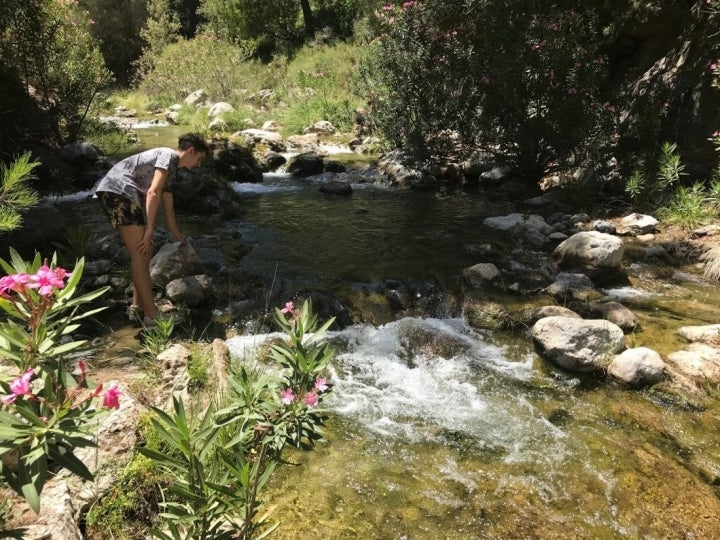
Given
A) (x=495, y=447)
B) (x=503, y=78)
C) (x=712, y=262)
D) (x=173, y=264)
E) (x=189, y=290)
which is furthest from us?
(x=503, y=78)

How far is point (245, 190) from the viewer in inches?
442

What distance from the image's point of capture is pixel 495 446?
346cm

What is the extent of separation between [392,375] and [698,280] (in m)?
4.74

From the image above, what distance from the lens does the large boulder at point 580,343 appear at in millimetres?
4336

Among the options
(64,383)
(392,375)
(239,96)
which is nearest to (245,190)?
(392,375)

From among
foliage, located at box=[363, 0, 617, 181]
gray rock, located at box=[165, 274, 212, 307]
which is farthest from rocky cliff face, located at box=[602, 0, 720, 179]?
gray rock, located at box=[165, 274, 212, 307]

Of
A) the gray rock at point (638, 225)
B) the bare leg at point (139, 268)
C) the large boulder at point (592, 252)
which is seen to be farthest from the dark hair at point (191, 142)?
the gray rock at point (638, 225)

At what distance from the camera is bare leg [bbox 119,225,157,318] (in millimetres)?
4254

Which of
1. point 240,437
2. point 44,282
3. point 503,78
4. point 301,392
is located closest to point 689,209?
point 503,78

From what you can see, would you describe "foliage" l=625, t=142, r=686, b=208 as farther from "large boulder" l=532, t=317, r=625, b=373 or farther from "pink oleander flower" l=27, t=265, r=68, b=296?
"pink oleander flower" l=27, t=265, r=68, b=296

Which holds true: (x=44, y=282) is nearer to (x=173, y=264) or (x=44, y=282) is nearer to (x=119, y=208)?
(x=119, y=208)

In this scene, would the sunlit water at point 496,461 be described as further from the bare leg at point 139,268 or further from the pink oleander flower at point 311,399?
the pink oleander flower at point 311,399

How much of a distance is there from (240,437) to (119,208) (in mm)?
3075

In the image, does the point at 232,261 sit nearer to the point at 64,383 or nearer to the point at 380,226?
the point at 380,226
